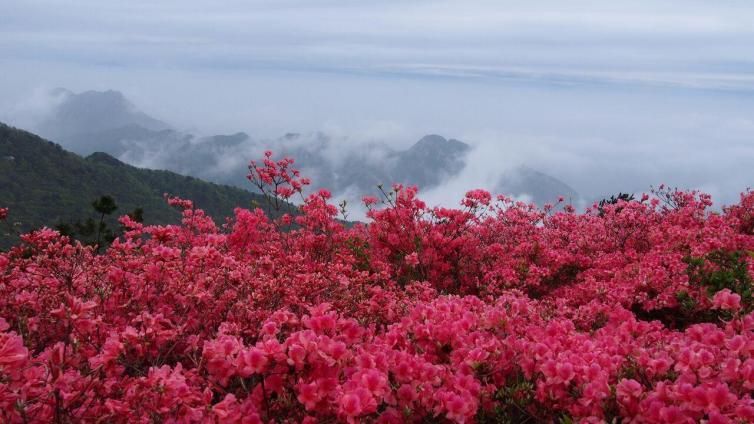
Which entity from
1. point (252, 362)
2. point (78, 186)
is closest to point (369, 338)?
point (252, 362)

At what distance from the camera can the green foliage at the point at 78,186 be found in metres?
78.8

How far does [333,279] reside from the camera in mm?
6559

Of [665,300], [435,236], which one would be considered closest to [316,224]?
[435,236]

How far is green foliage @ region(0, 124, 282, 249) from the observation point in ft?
258

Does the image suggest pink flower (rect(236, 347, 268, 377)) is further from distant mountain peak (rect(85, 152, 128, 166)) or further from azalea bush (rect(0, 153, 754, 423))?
distant mountain peak (rect(85, 152, 128, 166))

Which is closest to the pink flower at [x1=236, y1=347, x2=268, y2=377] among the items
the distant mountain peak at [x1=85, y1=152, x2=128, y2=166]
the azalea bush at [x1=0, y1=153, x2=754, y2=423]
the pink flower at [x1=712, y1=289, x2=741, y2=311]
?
the azalea bush at [x1=0, y1=153, x2=754, y2=423]

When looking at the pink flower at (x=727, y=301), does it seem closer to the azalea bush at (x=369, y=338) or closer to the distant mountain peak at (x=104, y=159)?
the azalea bush at (x=369, y=338)

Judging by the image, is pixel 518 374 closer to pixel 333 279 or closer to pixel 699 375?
pixel 699 375

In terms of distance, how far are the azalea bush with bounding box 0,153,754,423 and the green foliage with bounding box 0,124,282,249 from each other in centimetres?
7236

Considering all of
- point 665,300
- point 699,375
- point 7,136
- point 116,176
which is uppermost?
point 699,375

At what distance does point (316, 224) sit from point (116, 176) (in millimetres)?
92570

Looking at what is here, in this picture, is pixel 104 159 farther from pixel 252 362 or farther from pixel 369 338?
pixel 252 362

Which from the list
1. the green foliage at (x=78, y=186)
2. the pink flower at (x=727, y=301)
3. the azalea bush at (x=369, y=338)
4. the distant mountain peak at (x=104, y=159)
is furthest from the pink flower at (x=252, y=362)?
the distant mountain peak at (x=104, y=159)

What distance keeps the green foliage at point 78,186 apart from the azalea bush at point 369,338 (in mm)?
72357
